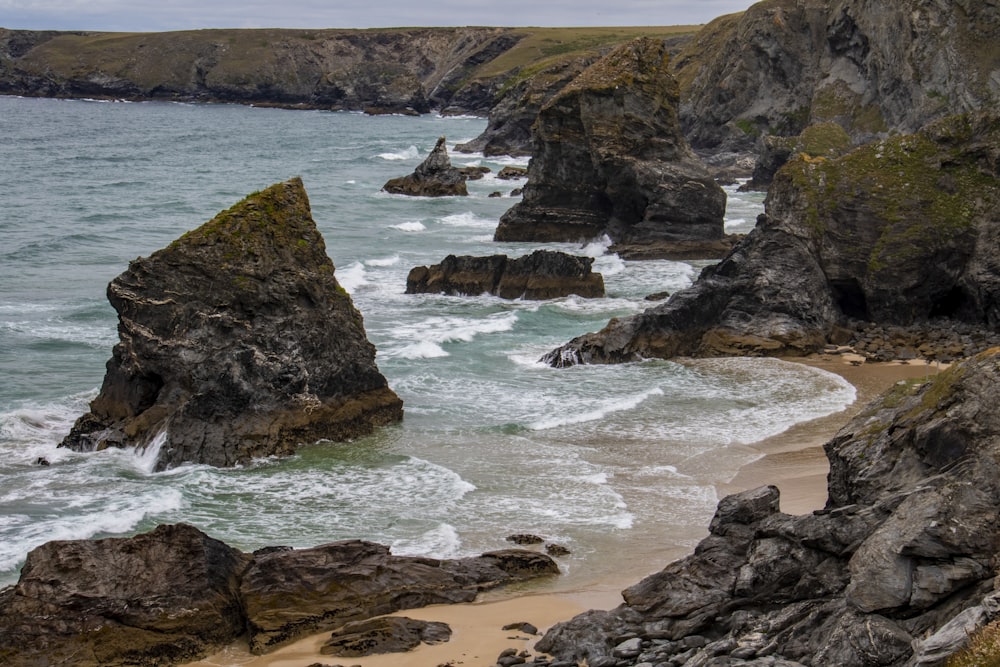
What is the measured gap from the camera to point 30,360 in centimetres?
2856

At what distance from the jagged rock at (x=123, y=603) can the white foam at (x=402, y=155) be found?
80.2m

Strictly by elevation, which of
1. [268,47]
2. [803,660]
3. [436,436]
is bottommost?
[436,436]

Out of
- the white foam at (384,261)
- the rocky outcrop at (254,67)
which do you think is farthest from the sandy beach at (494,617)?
the rocky outcrop at (254,67)

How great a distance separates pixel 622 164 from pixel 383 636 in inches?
1316

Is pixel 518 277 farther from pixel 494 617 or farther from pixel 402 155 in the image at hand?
pixel 402 155

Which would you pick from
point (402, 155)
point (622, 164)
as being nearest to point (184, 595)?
point (622, 164)

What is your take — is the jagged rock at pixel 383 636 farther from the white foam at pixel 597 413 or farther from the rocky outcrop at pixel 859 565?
the white foam at pixel 597 413

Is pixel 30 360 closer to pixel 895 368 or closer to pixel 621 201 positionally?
pixel 895 368

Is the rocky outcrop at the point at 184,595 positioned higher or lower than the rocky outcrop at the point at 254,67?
lower

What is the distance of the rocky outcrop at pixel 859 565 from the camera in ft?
33.5

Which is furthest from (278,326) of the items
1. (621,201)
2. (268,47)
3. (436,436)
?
(268,47)

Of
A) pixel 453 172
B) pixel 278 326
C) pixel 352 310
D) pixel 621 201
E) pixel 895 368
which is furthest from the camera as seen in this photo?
pixel 453 172

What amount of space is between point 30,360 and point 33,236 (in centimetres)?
2331

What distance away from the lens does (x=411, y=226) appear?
5488 centimetres
